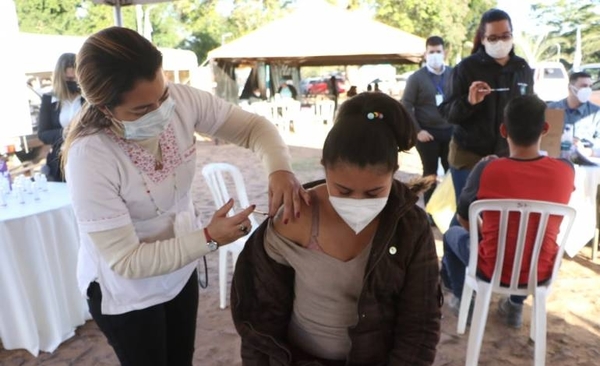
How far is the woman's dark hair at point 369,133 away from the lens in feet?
3.73

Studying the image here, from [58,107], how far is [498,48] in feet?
9.99

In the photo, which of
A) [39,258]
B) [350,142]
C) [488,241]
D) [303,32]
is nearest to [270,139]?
[350,142]

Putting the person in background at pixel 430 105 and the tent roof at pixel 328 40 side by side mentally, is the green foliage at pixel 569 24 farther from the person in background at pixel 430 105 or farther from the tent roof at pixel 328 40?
the person in background at pixel 430 105

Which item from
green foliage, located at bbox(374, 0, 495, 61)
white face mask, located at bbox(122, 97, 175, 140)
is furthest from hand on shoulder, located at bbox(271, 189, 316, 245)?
green foliage, located at bbox(374, 0, 495, 61)

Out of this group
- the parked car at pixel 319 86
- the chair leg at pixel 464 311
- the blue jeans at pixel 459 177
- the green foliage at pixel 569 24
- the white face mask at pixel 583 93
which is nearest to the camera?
the chair leg at pixel 464 311

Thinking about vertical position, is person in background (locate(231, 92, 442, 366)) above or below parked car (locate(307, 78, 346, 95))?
above

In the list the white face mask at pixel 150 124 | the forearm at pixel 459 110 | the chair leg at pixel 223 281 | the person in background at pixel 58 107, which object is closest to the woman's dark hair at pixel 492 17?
the forearm at pixel 459 110

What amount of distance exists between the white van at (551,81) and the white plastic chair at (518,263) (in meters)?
12.5

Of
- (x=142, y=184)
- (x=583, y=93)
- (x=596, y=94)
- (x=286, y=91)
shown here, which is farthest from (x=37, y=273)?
(x=596, y=94)

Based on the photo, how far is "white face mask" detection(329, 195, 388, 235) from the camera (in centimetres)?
118

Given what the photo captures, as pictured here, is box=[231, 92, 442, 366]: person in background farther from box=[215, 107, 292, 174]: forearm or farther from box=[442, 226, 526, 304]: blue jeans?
box=[442, 226, 526, 304]: blue jeans

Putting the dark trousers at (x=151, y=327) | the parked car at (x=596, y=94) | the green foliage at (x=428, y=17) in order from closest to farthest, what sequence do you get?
1. the dark trousers at (x=151, y=327)
2. the parked car at (x=596, y=94)
3. the green foliage at (x=428, y=17)

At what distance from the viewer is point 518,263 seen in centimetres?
229

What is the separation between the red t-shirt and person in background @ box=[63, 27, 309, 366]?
129cm
